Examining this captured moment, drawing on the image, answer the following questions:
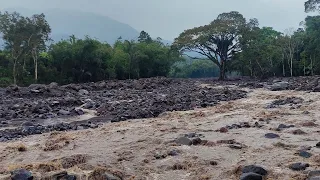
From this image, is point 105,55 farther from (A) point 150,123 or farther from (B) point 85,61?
(A) point 150,123

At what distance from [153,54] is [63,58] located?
14.3 metres

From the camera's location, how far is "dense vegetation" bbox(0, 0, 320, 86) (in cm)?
4419

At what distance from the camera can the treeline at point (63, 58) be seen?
39.8 meters

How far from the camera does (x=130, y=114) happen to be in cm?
1633

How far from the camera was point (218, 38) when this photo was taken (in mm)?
50281

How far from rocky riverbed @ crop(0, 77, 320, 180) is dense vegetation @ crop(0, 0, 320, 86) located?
2807 centimetres

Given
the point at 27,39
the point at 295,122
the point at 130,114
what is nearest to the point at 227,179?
the point at 295,122

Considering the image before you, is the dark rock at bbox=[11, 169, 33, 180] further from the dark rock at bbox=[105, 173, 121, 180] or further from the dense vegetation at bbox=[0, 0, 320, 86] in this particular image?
the dense vegetation at bbox=[0, 0, 320, 86]

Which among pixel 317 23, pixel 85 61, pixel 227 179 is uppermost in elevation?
pixel 317 23

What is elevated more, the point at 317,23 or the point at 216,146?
the point at 317,23

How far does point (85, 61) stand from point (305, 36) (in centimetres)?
3036

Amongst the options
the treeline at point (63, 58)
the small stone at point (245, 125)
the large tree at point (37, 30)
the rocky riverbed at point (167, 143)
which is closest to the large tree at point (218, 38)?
the treeline at point (63, 58)

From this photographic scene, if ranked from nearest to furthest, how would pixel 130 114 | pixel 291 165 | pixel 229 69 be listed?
pixel 291 165 → pixel 130 114 → pixel 229 69

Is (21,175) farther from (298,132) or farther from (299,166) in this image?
(298,132)
